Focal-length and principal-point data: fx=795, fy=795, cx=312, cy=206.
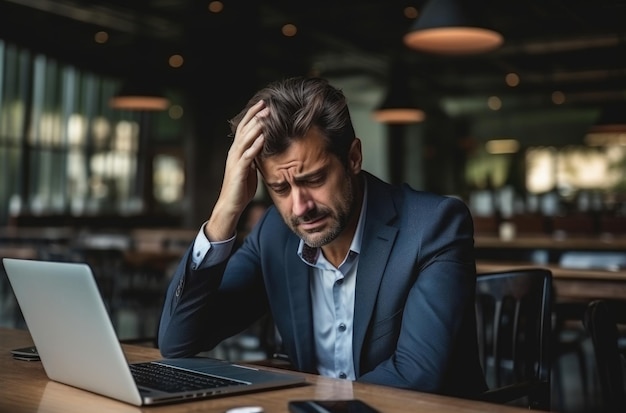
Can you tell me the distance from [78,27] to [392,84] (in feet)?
19.9

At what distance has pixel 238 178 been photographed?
2004 millimetres

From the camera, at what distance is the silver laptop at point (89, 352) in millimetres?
1371

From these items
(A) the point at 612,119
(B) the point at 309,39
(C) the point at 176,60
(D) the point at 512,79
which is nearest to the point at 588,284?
(A) the point at 612,119

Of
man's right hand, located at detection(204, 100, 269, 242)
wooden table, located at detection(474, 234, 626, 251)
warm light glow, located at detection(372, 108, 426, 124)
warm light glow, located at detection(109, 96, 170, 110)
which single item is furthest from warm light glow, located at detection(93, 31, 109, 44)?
man's right hand, located at detection(204, 100, 269, 242)

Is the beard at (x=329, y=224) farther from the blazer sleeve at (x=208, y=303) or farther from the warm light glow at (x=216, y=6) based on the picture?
the warm light glow at (x=216, y=6)

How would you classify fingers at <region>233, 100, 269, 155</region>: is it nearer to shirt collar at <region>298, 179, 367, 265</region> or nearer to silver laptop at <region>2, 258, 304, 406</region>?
shirt collar at <region>298, 179, 367, 265</region>

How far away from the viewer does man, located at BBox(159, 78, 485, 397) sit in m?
1.87

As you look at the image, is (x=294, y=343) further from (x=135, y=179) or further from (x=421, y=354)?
(x=135, y=179)

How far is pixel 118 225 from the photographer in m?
15.2

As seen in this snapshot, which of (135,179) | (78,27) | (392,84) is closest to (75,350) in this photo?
(392,84)

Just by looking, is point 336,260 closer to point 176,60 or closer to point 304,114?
point 304,114

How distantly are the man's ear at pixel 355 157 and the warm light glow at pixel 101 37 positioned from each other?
12207mm

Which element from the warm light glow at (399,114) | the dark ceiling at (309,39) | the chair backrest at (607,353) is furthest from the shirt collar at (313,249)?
the warm light glow at (399,114)

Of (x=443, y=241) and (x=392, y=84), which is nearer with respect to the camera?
(x=443, y=241)
